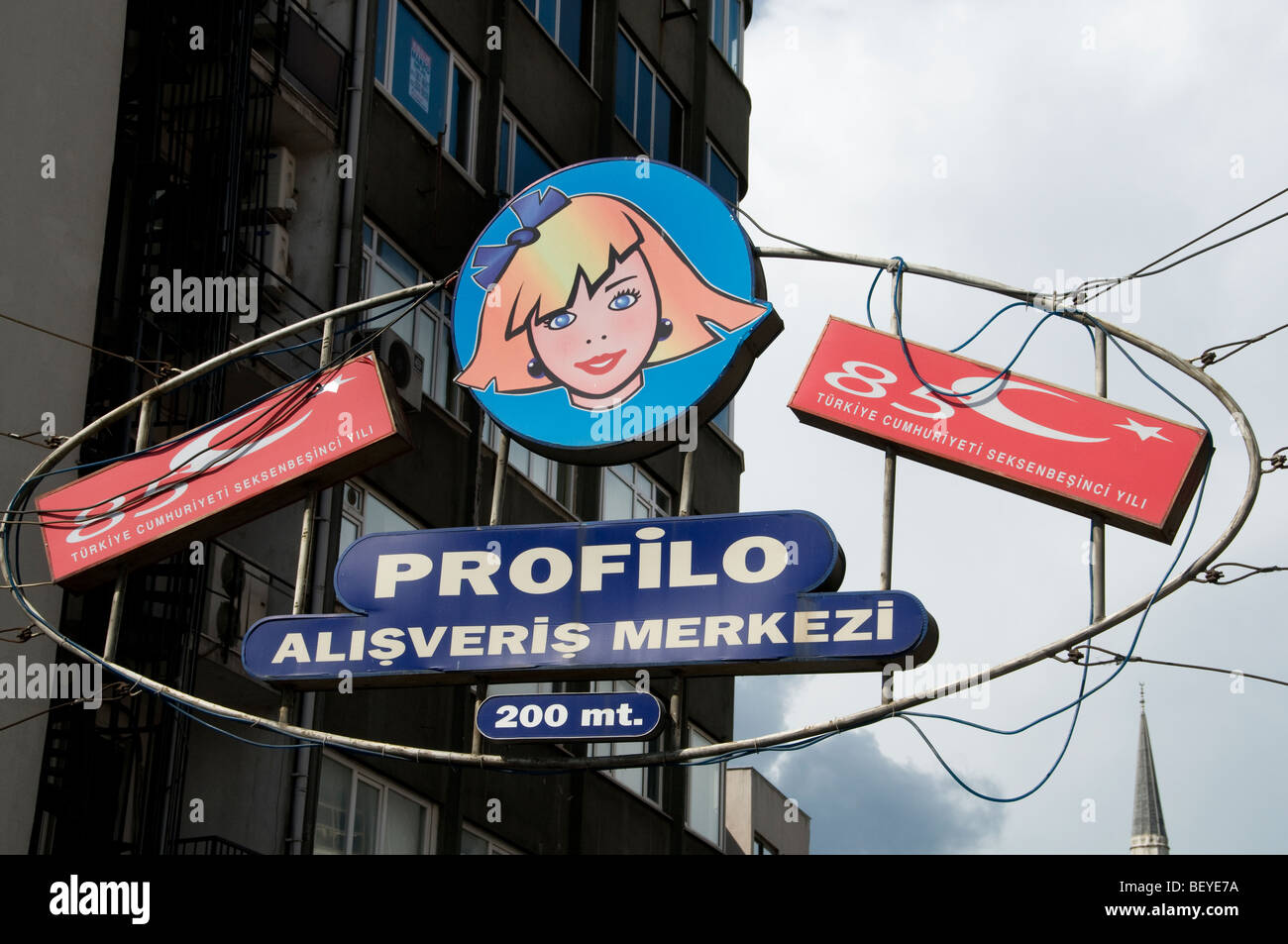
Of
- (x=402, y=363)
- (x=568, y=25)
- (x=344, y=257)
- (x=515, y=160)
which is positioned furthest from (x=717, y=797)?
(x=344, y=257)

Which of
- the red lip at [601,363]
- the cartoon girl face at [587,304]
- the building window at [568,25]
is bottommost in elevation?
the red lip at [601,363]

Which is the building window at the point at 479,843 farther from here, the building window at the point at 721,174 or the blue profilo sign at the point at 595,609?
the building window at the point at 721,174

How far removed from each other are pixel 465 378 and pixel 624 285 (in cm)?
140

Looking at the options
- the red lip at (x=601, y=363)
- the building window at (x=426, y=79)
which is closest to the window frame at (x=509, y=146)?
the building window at (x=426, y=79)

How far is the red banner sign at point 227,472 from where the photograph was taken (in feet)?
45.4

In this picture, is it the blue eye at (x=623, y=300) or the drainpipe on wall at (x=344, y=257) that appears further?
the drainpipe on wall at (x=344, y=257)

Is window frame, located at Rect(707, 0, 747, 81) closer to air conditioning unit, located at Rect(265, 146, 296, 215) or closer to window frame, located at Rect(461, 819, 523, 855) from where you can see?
air conditioning unit, located at Rect(265, 146, 296, 215)

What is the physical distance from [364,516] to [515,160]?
6.91m

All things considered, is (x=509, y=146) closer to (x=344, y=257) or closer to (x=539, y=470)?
(x=539, y=470)

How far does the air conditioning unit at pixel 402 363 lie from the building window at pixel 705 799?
10514 millimetres

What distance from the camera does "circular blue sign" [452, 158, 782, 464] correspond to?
527 inches

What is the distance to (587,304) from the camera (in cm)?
1407

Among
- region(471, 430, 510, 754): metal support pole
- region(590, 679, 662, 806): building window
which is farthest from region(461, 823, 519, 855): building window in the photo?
region(471, 430, 510, 754): metal support pole
